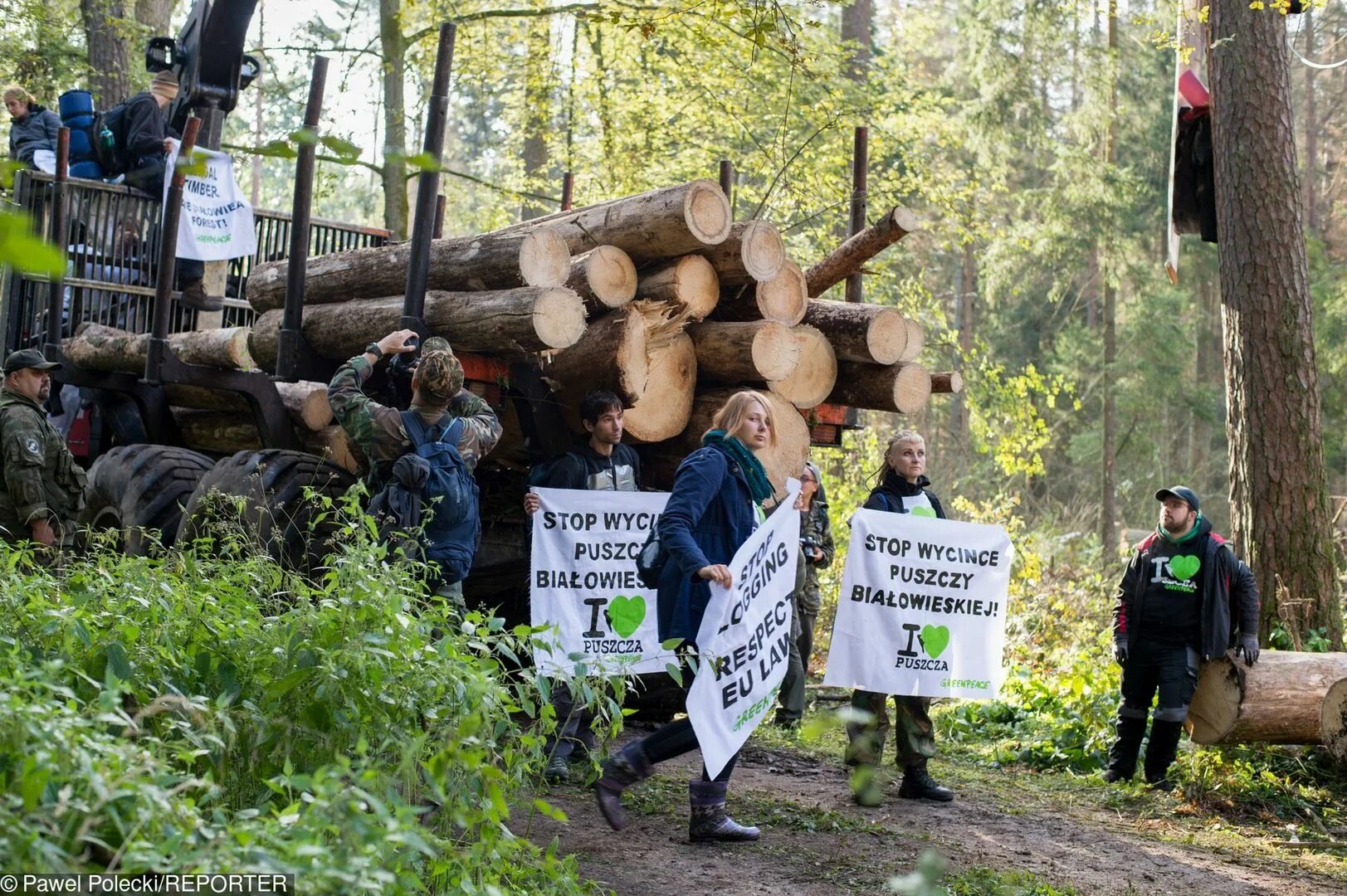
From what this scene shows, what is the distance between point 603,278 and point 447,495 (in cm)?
140

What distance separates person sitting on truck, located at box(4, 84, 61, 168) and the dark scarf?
25.6 feet

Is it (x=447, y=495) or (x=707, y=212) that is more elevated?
(x=707, y=212)

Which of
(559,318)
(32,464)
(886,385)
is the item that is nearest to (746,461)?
(559,318)

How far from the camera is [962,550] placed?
7.67 m

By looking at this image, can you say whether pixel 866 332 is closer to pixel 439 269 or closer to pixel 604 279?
pixel 604 279

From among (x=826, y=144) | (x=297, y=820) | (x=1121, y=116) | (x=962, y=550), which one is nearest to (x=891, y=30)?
(x=1121, y=116)

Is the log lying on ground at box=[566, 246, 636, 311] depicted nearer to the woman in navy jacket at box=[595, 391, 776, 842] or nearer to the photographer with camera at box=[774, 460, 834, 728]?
the woman in navy jacket at box=[595, 391, 776, 842]

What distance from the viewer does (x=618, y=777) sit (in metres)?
5.68

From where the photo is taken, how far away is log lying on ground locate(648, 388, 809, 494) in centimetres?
750

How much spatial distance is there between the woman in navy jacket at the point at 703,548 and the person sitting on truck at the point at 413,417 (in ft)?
3.86

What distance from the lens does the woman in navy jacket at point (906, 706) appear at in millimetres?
7250

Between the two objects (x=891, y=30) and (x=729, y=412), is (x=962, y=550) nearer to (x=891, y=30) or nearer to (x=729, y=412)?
(x=729, y=412)

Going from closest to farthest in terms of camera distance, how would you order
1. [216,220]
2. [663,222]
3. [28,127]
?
[663,222], [216,220], [28,127]

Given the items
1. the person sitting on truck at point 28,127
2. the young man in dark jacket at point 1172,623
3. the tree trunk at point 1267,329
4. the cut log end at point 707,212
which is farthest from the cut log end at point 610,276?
the person sitting on truck at point 28,127
